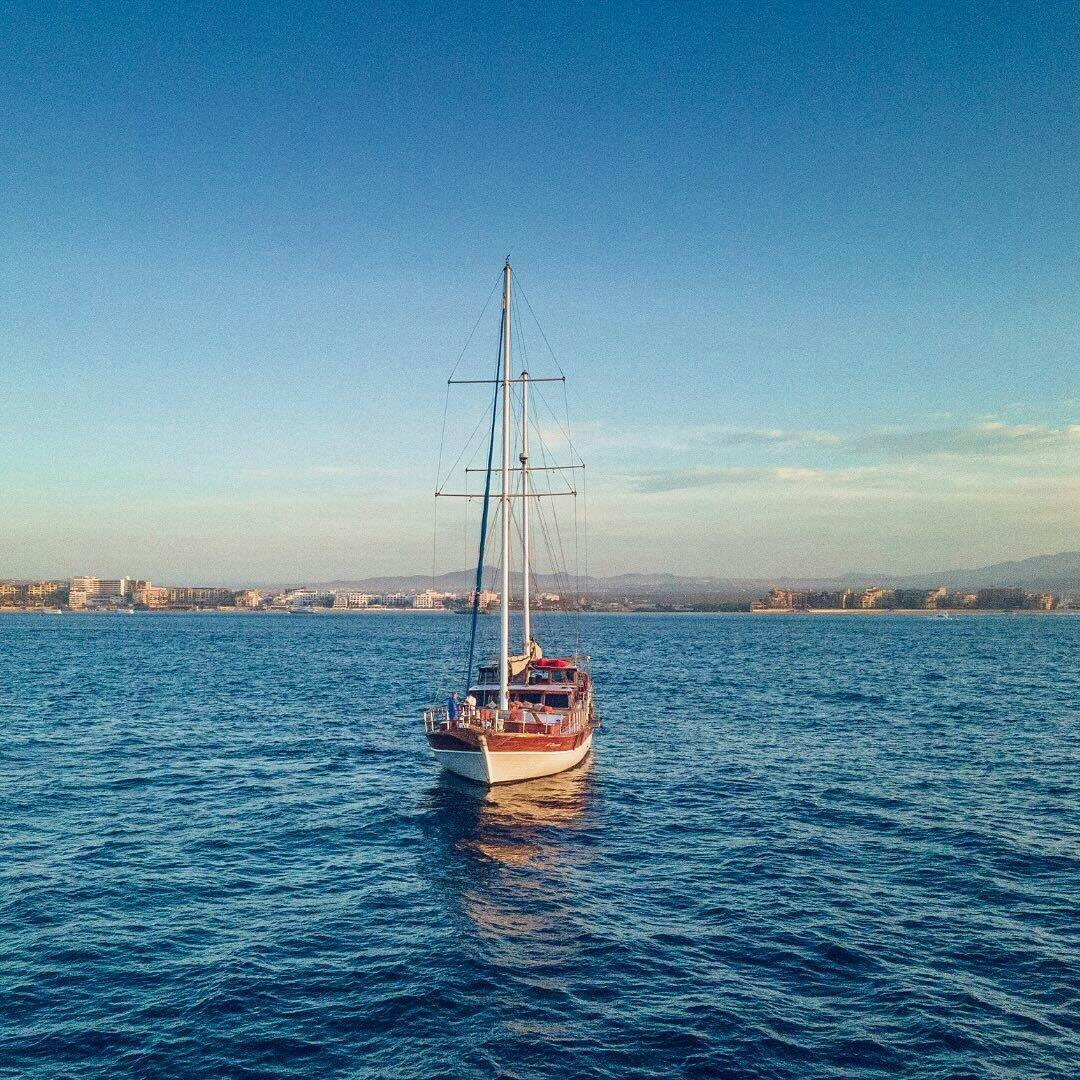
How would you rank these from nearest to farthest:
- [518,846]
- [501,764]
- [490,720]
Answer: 1. [518,846]
2. [501,764]
3. [490,720]

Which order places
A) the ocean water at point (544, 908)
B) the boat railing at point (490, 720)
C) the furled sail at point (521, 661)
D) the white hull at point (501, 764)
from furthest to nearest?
the furled sail at point (521, 661)
the boat railing at point (490, 720)
the white hull at point (501, 764)
the ocean water at point (544, 908)

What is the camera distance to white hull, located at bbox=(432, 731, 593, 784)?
3638 cm

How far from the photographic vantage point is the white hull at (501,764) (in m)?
36.4

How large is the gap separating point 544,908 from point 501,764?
12.7m

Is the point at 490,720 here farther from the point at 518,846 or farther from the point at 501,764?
the point at 518,846

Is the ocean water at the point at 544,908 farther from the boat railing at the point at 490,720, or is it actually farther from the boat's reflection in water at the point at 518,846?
the boat railing at the point at 490,720

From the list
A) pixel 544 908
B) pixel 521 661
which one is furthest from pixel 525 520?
pixel 544 908

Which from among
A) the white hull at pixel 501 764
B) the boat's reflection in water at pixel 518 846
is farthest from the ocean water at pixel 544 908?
the white hull at pixel 501 764

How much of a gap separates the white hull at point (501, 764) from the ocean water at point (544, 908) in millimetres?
792

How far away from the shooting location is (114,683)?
85.0 m

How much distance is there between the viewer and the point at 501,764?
121 ft

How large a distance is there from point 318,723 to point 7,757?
1912cm

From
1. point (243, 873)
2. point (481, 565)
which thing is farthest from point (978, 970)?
point (481, 565)

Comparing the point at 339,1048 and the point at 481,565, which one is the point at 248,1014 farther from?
the point at 481,565
